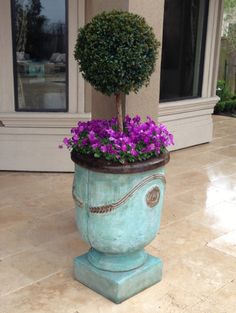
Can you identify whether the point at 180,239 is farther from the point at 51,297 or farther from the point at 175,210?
the point at 51,297

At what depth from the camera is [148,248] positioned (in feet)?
11.4

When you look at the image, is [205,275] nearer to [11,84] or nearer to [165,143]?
[165,143]

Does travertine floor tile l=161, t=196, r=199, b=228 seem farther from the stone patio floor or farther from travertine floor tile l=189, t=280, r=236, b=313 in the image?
travertine floor tile l=189, t=280, r=236, b=313

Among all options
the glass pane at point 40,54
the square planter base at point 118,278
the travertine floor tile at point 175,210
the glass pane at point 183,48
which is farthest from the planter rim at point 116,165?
the glass pane at point 183,48

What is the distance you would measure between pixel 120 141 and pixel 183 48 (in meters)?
4.39

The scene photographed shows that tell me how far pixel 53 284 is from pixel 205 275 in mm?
1060

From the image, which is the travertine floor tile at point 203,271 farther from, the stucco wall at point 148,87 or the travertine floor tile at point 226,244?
the stucco wall at point 148,87

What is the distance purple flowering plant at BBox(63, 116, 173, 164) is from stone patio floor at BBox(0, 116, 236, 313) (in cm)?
94

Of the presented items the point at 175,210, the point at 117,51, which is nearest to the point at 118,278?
the point at 117,51

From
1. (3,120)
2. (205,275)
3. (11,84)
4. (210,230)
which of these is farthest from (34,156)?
(205,275)

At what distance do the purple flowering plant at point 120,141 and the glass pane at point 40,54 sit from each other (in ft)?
7.85

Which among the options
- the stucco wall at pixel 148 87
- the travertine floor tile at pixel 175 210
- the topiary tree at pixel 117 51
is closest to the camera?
the topiary tree at pixel 117 51

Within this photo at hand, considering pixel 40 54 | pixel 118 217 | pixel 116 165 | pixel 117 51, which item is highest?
pixel 117 51

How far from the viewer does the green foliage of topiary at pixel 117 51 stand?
242cm
